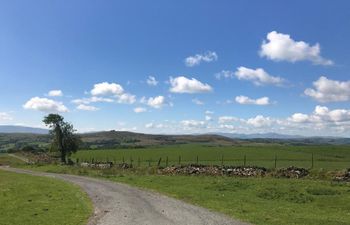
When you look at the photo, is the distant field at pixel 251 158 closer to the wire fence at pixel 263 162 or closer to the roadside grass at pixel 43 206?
the wire fence at pixel 263 162

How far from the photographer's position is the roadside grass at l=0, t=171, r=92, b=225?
24.5 meters

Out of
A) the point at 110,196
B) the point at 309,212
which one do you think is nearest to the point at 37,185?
the point at 110,196

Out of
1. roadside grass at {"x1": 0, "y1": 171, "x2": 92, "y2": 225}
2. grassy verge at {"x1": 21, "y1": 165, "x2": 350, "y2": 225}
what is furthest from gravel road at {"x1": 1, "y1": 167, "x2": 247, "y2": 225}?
grassy verge at {"x1": 21, "y1": 165, "x2": 350, "y2": 225}

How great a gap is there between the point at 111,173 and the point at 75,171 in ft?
25.0

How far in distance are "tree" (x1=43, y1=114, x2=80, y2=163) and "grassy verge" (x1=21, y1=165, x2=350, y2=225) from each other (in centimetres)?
5283

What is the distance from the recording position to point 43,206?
99.5ft

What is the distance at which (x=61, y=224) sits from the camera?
75.4 ft

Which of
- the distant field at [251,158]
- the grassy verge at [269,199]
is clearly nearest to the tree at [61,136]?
the distant field at [251,158]

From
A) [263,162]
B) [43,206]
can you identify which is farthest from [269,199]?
[263,162]

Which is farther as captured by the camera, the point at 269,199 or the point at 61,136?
the point at 61,136

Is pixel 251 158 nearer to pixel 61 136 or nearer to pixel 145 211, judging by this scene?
pixel 61 136

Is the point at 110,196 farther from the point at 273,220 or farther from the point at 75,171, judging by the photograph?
the point at 75,171

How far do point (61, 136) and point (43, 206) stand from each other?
73232 millimetres

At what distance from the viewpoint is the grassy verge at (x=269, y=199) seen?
25531 millimetres
